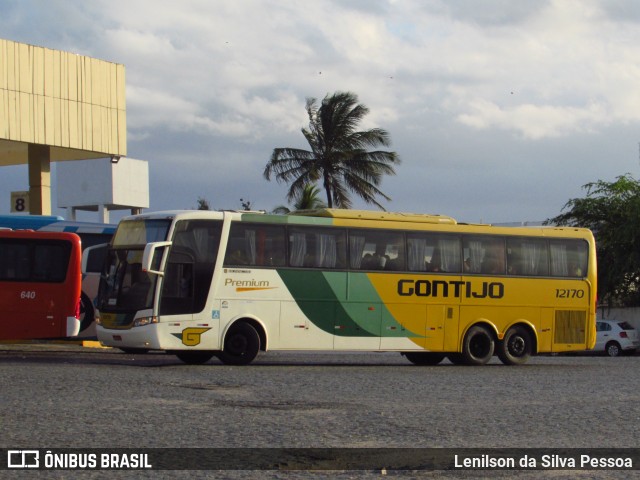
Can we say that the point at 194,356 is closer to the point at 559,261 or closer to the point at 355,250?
the point at 355,250

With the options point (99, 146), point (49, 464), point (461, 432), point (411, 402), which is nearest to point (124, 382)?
point (411, 402)

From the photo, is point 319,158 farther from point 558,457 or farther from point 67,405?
point 558,457

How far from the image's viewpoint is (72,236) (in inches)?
984

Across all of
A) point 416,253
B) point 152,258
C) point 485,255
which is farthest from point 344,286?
point 152,258

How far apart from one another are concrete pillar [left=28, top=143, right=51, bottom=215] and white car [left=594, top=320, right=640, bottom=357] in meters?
22.2

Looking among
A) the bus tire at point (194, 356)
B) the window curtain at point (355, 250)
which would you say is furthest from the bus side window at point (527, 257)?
the bus tire at point (194, 356)

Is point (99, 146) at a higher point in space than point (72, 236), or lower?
higher

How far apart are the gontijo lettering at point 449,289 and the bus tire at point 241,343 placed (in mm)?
3518

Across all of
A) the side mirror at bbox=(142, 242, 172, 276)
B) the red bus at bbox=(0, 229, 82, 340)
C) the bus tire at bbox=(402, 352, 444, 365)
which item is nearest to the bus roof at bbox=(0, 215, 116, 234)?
the red bus at bbox=(0, 229, 82, 340)

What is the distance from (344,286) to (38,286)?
6.60 metres

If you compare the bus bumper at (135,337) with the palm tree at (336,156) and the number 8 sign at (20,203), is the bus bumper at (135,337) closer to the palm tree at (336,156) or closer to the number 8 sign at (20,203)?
the number 8 sign at (20,203)

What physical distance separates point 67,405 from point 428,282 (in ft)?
39.8

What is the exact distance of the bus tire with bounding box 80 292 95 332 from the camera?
1113 inches

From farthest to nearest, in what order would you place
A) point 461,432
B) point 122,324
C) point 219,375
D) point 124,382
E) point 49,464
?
point 122,324
point 219,375
point 124,382
point 461,432
point 49,464
